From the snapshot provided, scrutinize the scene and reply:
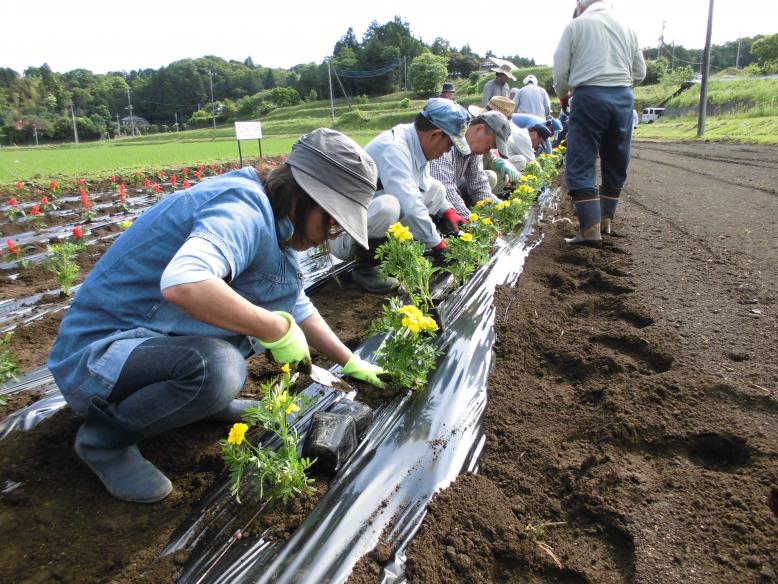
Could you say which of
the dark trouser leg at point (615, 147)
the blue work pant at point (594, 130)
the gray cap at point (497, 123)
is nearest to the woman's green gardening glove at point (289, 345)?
the gray cap at point (497, 123)

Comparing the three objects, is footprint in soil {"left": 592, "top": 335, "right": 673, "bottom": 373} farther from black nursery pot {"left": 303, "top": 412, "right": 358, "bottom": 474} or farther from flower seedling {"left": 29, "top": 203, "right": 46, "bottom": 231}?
flower seedling {"left": 29, "top": 203, "right": 46, "bottom": 231}

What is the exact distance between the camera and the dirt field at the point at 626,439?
1.37m

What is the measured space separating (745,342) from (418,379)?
Answer: 1615 millimetres

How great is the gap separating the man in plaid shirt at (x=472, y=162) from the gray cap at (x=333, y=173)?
2650 mm

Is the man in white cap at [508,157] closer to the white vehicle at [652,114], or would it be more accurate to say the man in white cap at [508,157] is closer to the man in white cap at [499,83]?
the man in white cap at [499,83]

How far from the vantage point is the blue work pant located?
4.11 meters

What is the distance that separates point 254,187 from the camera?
5.30 feet

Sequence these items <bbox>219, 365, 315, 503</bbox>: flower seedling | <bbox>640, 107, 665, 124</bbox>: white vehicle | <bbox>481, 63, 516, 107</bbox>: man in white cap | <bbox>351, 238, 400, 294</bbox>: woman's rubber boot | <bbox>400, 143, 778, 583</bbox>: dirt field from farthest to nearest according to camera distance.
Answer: <bbox>640, 107, 665, 124</bbox>: white vehicle → <bbox>481, 63, 516, 107</bbox>: man in white cap → <bbox>351, 238, 400, 294</bbox>: woman's rubber boot → <bbox>219, 365, 315, 503</bbox>: flower seedling → <bbox>400, 143, 778, 583</bbox>: dirt field

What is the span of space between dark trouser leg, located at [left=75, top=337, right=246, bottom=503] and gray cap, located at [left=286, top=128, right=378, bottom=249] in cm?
62

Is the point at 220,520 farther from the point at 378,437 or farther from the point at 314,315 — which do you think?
the point at 314,315

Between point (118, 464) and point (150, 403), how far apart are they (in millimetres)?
306

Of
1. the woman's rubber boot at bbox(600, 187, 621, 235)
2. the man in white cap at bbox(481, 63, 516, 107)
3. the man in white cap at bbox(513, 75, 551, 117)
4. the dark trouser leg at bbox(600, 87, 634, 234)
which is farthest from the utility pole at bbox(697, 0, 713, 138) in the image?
the dark trouser leg at bbox(600, 87, 634, 234)

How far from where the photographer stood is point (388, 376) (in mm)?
2324

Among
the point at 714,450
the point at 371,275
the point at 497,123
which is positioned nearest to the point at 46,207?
the point at 371,275
